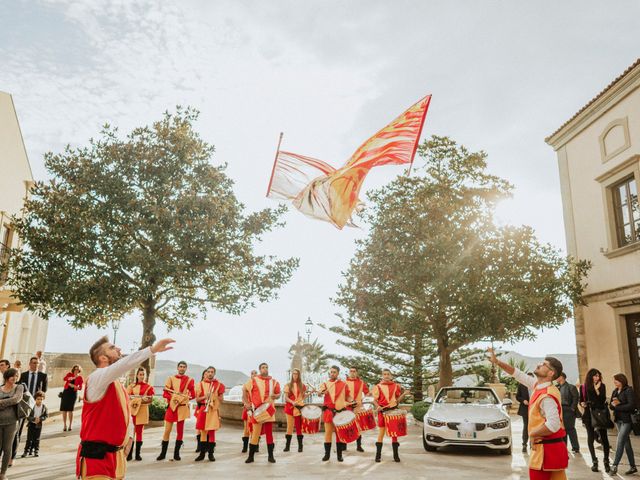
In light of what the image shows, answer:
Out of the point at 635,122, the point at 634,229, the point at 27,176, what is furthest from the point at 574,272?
the point at 27,176

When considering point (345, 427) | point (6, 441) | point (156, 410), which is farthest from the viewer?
point (156, 410)

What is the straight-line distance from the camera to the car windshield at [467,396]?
1235cm

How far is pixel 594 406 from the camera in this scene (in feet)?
32.1

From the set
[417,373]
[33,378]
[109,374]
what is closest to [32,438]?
[33,378]

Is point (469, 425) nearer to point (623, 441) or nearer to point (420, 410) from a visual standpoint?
point (623, 441)

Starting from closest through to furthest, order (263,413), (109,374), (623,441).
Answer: (109,374) → (623,441) → (263,413)

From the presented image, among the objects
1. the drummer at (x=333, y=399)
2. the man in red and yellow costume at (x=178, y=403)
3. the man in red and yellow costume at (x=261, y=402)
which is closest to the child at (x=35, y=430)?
the man in red and yellow costume at (x=178, y=403)

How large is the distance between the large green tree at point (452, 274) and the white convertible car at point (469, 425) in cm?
601

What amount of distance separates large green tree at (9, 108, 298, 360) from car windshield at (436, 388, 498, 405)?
8.64 metres

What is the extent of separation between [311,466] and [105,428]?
655 cm

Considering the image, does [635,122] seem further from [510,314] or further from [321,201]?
[321,201]

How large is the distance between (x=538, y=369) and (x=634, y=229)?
13.7m

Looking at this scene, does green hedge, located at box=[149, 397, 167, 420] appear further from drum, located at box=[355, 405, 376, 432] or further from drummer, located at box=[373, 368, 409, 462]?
drummer, located at box=[373, 368, 409, 462]

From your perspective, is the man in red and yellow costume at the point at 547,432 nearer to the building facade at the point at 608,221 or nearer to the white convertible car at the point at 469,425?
the white convertible car at the point at 469,425
